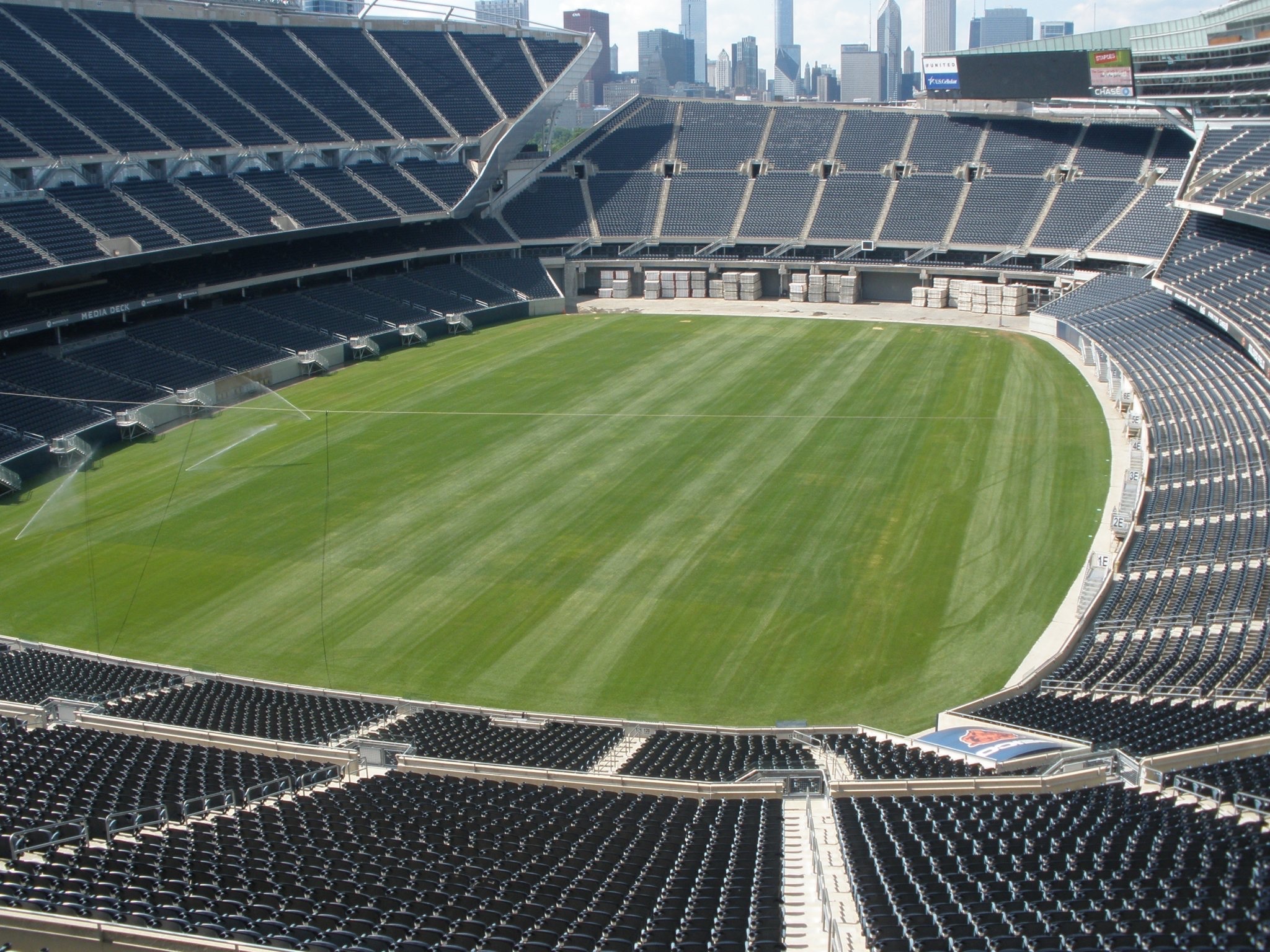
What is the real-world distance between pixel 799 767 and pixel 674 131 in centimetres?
7100

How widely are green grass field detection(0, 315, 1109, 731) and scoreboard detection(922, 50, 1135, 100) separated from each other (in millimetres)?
25521

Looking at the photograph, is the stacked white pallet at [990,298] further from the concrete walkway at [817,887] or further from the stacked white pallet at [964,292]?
the concrete walkway at [817,887]

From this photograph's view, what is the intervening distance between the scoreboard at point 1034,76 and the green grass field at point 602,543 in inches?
1005

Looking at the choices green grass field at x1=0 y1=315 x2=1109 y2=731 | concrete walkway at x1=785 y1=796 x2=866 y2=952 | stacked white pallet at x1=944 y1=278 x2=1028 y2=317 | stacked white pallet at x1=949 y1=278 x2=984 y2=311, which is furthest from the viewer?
stacked white pallet at x1=949 y1=278 x2=984 y2=311

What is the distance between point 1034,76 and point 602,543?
170 ft

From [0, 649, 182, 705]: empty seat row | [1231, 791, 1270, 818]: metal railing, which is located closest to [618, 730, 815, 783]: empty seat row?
[1231, 791, 1270, 818]: metal railing

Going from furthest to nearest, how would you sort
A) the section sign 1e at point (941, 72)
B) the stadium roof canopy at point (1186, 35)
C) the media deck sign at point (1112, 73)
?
the section sign 1e at point (941, 72), the media deck sign at point (1112, 73), the stadium roof canopy at point (1186, 35)

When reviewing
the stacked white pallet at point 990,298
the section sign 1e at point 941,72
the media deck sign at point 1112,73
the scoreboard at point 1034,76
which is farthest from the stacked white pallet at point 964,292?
the section sign 1e at point 941,72

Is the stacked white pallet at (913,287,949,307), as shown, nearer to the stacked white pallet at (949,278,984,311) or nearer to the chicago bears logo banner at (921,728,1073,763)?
the stacked white pallet at (949,278,984,311)

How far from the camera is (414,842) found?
1478cm

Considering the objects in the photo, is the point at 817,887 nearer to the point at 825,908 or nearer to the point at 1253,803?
the point at 825,908

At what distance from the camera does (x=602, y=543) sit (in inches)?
1298

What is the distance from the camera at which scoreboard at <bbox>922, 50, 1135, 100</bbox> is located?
65.9m

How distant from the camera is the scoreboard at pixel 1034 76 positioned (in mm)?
65938
